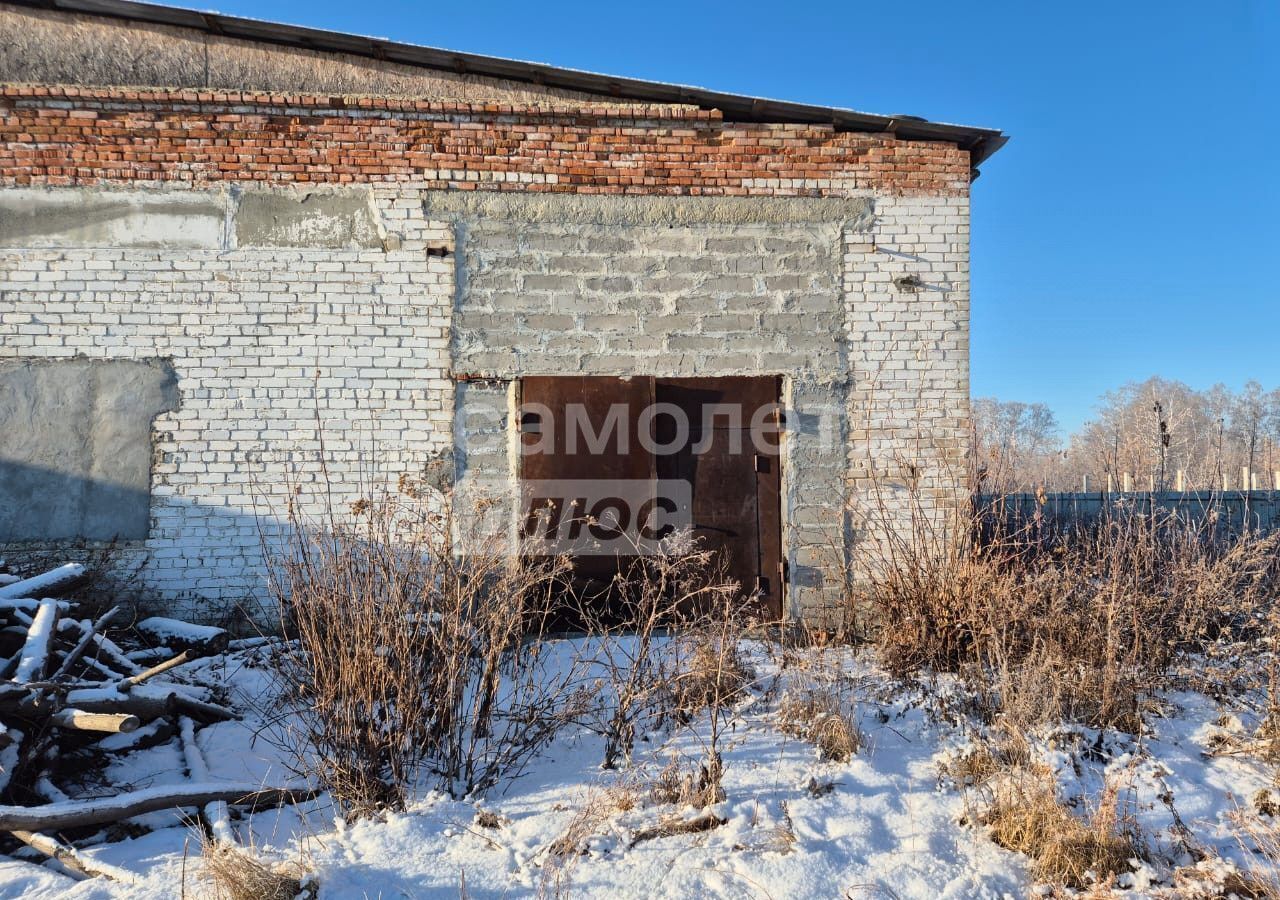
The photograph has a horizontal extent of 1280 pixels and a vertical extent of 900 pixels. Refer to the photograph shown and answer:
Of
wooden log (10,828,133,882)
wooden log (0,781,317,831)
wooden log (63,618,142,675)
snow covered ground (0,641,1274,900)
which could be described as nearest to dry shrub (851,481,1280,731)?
snow covered ground (0,641,1274,900)

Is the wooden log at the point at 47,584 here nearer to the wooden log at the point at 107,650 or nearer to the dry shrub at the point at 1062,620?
the wooden log at the point at 107,650

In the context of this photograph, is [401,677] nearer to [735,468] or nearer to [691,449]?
[691,449]

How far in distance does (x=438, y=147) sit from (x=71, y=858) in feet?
15.2

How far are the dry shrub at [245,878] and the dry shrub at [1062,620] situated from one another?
3.03 m

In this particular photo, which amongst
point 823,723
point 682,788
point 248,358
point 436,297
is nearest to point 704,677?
point 823,723

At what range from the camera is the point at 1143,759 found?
3.52 m

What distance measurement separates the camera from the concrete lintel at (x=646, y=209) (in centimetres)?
564

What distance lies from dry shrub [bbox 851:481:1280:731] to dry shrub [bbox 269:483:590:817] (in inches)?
83.3

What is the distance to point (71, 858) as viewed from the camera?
2.75 m

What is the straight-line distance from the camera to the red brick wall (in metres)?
5.50

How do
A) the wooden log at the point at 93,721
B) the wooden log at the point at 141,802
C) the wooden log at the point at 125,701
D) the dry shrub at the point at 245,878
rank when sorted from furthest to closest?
the wooden log at the point at 125,701
the wooden log at the point at 93,721
the wooden log at the point at 141,802
the dry shrub at the point at 245,878

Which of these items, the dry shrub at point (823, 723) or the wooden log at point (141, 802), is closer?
the wooden log at point (141, 802)

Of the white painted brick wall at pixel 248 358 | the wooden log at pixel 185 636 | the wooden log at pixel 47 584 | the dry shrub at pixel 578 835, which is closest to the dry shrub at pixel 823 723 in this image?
the dry shrub at pixel 578 835

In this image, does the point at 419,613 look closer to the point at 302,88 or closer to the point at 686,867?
the point at 686,867
